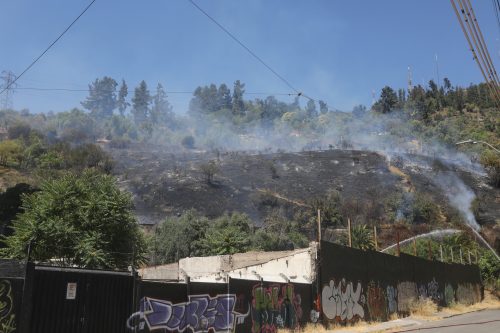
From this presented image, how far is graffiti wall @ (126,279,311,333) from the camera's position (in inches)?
552

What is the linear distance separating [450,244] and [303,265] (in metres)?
52.7

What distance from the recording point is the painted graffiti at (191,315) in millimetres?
13758

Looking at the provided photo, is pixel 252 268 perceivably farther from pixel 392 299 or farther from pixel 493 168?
pixel 493 168

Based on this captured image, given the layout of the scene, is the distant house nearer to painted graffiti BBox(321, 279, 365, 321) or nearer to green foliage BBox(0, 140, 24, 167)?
green foliage BBox(0, 140, 24, 167)

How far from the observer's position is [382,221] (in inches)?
3957

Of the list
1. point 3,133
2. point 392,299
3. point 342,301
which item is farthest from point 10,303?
point 3,133

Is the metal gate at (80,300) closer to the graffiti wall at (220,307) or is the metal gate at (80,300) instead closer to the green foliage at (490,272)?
the graffiti wall at (220,307)

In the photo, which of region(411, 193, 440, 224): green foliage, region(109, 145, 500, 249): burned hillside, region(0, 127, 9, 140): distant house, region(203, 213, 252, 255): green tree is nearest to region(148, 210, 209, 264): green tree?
region(203, 213, 252, 255): green tree

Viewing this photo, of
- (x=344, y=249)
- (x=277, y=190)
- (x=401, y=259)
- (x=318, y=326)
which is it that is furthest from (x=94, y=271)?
(x=277, y=190)

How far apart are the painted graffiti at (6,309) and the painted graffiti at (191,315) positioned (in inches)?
137

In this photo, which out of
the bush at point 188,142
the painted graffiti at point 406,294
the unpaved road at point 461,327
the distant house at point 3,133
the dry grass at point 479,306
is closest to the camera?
the unpaved road at point 461,327

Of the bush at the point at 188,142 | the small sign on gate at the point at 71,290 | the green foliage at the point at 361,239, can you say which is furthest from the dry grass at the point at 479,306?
the bush at the point at 188,142

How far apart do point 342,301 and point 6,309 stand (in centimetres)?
1739

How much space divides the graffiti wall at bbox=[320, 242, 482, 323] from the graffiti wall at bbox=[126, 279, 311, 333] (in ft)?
6.87
